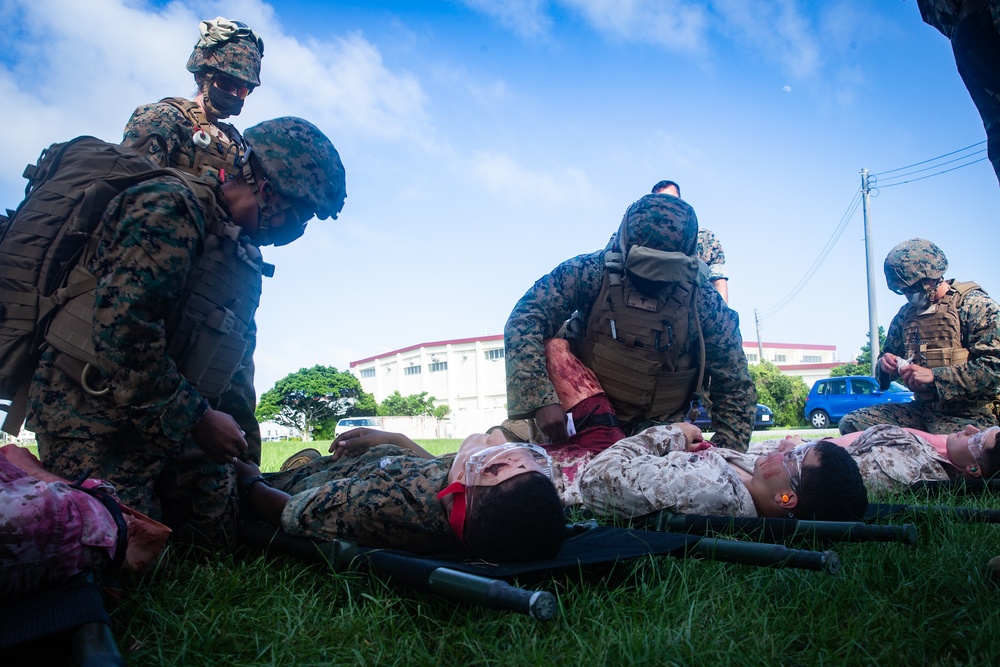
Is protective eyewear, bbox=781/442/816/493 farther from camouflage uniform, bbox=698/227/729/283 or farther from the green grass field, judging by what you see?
camouflage uniform, bbox=698/227/729/283

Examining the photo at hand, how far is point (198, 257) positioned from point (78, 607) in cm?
145

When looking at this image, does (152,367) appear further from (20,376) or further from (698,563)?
(698,563)

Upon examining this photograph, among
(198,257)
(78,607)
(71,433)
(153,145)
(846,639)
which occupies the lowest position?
(846,639)

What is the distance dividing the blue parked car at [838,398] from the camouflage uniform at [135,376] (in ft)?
59.0

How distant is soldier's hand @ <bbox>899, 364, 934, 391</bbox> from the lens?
556cm

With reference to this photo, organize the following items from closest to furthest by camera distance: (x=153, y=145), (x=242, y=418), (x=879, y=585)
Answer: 1. (x=879, y=585)
2. (x=242, y=418)
3. (x=153, y=145)

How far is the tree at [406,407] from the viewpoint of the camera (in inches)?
1454

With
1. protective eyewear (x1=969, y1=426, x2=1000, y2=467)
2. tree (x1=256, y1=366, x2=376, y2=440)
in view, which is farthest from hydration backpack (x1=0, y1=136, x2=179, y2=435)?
tree (x1=256, y1=366, x2=376, y2=440)

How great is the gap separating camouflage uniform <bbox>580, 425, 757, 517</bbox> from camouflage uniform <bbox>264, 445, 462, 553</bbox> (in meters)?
0.91

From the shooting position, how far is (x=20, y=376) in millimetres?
2643

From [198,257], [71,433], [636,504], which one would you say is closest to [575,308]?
[636,504]

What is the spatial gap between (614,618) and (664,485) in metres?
1.20

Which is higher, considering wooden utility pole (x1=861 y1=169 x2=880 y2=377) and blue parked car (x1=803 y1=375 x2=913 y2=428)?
wooden utility pole (x1=861 y1=169 x2=880 y2=377)

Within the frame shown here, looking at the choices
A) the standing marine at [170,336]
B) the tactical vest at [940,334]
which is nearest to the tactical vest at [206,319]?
the standing marine at [170,336]
